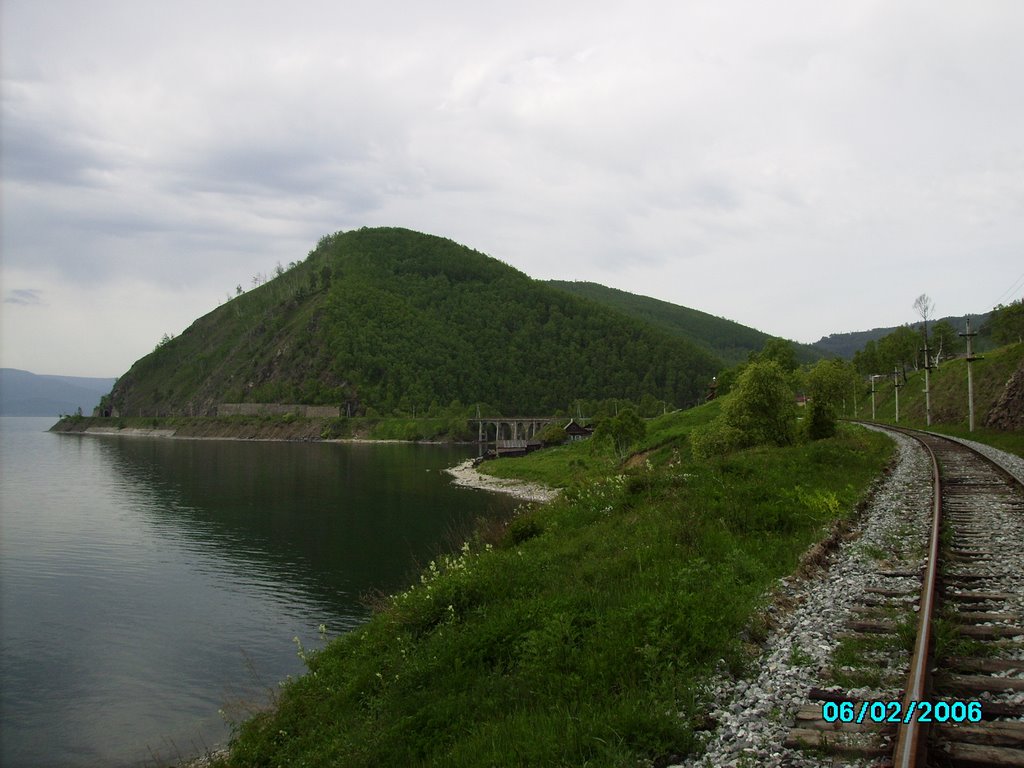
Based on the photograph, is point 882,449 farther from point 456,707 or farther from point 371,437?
point 371,437

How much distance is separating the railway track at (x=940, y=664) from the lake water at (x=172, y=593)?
54.3 ft

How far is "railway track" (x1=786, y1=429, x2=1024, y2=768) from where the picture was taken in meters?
6.40

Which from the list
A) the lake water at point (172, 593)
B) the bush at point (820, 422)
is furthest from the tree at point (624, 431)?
the bush at point (820, 422)

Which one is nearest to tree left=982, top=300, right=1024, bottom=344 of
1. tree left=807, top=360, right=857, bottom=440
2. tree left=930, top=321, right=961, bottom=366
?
tree left=930, top=321, right=961, bottom=366

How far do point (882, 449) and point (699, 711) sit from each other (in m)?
32.3

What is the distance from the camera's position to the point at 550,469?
263 feet

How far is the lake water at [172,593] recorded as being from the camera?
20.6 meters

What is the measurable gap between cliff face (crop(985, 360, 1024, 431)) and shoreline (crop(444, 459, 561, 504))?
32.6 meters

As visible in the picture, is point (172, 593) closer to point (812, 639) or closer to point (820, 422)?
point (812, 639)

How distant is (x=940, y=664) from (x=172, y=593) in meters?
33.8

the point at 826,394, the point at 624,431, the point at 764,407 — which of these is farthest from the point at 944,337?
the point at 764,407

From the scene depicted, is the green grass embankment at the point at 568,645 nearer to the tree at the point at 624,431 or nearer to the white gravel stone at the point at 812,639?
the white gravel stone at the point at 812,639

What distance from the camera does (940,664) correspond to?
819 centimetres

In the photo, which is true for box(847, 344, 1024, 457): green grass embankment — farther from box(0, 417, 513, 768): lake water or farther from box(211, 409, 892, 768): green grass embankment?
box(0, 417, 513, 768): lake water
